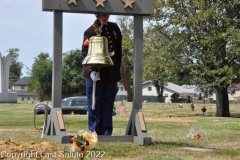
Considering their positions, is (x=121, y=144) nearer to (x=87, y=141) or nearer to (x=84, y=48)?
(x=84, y=48)

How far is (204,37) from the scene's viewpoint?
1035 inches

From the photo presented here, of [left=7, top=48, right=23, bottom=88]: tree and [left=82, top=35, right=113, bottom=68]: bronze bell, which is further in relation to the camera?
[left=7, top=48, right=23, bottom=88]: tree

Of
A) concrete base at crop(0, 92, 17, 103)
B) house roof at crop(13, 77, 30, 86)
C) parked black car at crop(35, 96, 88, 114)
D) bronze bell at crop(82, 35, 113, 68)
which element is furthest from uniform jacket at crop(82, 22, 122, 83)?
house roof at crop(13, 77, 30, 86)

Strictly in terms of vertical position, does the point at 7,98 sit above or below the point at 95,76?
above

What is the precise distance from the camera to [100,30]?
9.31 meters

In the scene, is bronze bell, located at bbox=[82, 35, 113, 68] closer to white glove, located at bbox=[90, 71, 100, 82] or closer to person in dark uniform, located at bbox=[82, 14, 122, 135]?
white glove, located at bbox=[90, 71, 100, 82]

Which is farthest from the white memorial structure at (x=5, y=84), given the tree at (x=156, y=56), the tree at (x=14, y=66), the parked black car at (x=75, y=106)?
the tree at (x=14, y=66)

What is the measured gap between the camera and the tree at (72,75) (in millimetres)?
84688

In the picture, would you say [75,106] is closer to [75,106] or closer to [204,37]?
[75,106]

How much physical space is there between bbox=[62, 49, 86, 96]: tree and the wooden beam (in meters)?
74.2

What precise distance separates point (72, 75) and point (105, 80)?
76.5 metres

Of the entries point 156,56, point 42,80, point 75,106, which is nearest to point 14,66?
point 42,80

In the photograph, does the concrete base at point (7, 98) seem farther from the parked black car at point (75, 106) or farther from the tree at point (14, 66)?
the tree at point (14, 66)

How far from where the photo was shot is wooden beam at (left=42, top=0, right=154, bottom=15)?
9.20 metres
